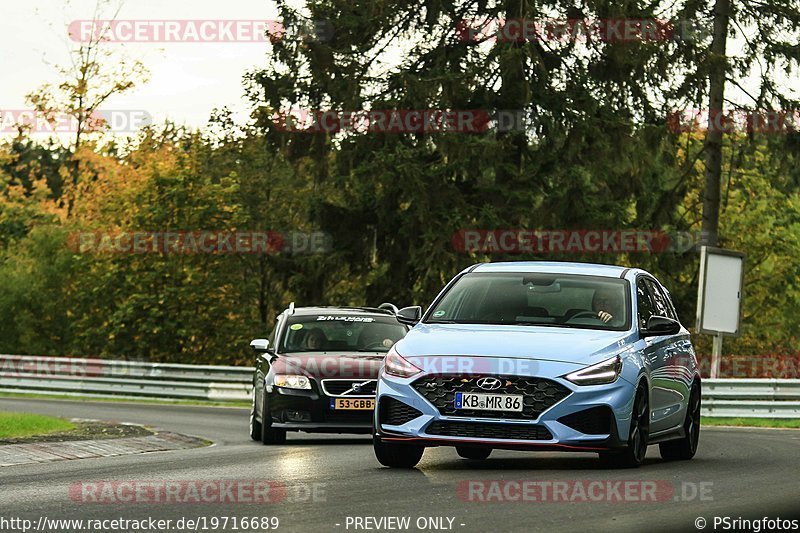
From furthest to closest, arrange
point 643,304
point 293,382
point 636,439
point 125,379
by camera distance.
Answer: point 125,379 → point 293,382 → point 643,304 → point 636,439

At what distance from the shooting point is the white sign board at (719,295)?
103 ft

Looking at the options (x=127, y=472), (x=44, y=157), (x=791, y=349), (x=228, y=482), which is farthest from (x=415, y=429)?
(x=44, y=157)

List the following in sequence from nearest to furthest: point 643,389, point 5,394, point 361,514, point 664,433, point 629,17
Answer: point 361,514, point 643,389, point 664,433, point 629,17, point 5,394

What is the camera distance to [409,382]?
12.3m

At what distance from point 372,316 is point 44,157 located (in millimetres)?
84703

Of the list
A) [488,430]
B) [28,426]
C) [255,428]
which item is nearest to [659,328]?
[488,430]

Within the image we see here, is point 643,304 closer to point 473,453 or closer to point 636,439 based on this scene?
point 636,439

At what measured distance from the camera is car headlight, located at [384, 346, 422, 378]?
40.3 feet

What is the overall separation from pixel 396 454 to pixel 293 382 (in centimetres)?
594

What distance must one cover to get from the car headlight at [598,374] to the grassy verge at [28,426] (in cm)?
827

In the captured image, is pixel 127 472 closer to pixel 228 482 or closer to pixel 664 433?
pixel 228 482
